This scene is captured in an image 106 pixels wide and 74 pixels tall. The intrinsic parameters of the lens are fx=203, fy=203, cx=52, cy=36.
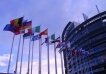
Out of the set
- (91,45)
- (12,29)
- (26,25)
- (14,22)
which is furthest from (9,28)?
(91,45)

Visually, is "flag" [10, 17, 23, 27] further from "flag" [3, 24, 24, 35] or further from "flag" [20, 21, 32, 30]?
"flag" [20, 21, 32, 30]

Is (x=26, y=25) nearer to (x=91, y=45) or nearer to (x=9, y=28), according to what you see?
(x=9, y=28)

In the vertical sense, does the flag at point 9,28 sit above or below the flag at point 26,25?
below

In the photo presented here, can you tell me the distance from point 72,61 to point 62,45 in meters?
44.1

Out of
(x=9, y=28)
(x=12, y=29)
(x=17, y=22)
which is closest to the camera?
(x=9, y=28)

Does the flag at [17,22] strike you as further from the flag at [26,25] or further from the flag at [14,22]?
the flag at [26,25]

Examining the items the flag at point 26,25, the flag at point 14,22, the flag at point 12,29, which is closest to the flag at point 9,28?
the flag at point 12,29

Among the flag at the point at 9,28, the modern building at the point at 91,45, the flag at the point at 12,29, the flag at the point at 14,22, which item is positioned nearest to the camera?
the flag at the point at 9,28

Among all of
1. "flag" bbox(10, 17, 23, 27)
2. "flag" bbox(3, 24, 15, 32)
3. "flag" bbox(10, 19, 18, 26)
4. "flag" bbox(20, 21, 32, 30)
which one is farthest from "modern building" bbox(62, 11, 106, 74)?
"flag" bbox(3, 24, 15, 32)

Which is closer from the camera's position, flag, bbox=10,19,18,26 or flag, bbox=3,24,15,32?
flag, bbox=3,24,15,32

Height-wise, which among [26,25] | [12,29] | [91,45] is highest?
[91,45]

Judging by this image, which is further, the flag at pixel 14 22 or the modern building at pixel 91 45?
the modern building at pixel 91 45

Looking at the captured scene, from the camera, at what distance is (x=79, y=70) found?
81000mm

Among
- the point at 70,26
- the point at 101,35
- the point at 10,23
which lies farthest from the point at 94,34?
the point at 10,23
